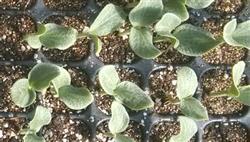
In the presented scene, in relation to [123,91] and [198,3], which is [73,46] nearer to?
[123,91]

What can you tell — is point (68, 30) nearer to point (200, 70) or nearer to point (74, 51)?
point (74, 51)

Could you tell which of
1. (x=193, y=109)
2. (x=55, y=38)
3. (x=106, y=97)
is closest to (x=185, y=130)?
(x=193, y=109)

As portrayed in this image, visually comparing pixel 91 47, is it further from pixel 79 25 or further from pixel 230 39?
pixel 230 39

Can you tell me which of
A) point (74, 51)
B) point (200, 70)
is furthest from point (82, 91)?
point (200, 70)

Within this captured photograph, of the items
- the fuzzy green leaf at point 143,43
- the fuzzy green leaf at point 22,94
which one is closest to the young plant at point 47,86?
the fuzzy green leaf at point 22,94

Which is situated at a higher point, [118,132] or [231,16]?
[231,16]
